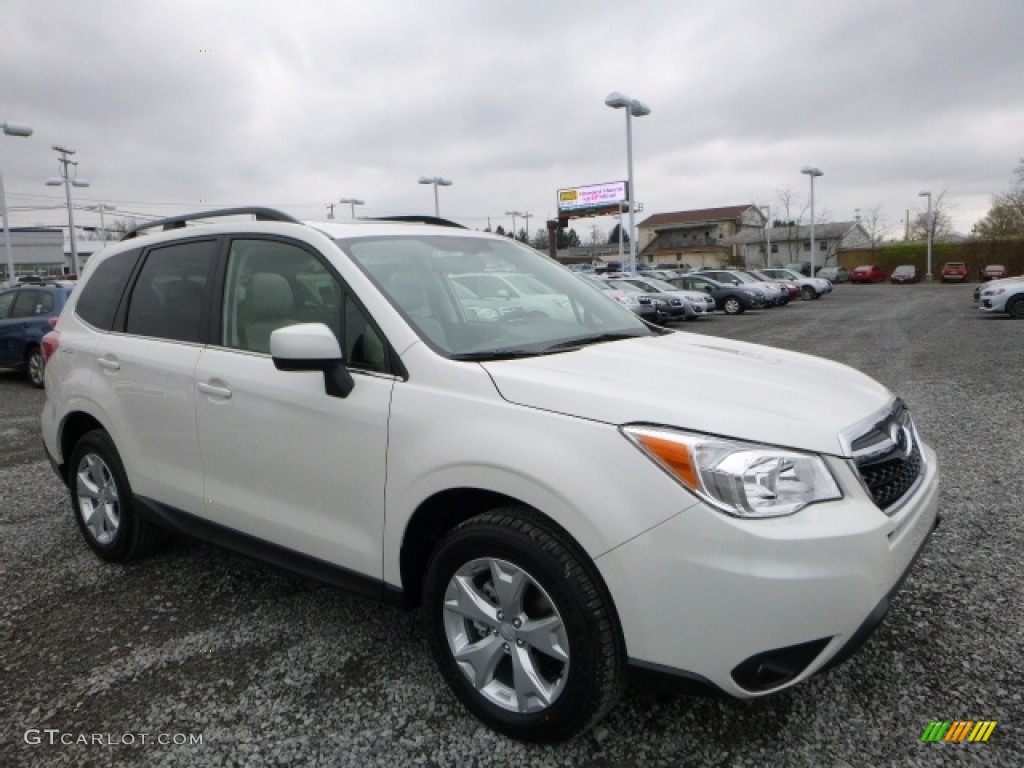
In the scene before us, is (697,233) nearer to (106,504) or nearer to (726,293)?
(726,293)

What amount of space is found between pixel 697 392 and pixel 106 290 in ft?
10.9

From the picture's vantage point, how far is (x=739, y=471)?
2.07 meters

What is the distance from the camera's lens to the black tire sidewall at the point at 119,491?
3.79 metres

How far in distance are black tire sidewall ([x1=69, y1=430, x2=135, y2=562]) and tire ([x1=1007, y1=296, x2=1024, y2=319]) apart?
2040 centimetres

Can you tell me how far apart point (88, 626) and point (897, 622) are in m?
3.54

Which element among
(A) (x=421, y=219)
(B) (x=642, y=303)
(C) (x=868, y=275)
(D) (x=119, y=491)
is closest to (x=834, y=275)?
(C) (x=868, y=275)

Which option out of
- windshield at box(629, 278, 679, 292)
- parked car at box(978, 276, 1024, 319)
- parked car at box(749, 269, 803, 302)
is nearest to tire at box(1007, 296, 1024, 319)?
parked car at box(978, 276, 1024, 319)

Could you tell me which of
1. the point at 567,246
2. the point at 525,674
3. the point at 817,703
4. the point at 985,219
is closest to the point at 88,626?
the point at 525,674

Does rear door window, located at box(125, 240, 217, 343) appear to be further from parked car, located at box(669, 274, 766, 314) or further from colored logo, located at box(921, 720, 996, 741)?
parked car, located at box(669, 274, 766, 314)

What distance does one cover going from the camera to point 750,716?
8.42ft

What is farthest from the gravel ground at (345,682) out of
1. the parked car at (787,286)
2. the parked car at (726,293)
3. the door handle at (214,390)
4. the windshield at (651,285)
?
the parked car at (787,286)

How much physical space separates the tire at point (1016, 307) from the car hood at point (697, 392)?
18.8 meters

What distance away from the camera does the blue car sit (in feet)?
35.7

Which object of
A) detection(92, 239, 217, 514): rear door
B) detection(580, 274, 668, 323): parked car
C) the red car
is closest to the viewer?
detection(92, 239, 217, 514): rear door
